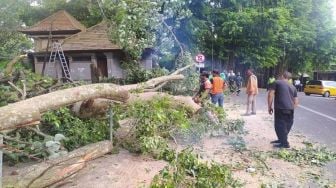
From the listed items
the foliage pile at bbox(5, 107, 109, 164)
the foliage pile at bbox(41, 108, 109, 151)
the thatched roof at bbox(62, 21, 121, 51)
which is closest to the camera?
the foliage pile at bbox(5, 107, 109, 164)

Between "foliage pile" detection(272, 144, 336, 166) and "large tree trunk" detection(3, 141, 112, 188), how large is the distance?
160 inches

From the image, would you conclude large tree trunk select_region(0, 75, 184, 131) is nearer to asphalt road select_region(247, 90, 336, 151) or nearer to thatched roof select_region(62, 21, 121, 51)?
asphalt road select_region(247, 90, 336, 151)

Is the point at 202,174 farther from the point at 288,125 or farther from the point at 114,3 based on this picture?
the point at 114,3

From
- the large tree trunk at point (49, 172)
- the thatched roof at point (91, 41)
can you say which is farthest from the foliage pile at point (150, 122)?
the thatched roof at point (91, 41)

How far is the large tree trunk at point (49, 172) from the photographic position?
5.24 meters

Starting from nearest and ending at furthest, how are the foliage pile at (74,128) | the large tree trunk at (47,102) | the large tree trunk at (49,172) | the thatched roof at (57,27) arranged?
the large tree trunk at (47,102) → the large tree trunk at (49,172) → the foliage pile at (74,128) → the thatched roof at (57,27)

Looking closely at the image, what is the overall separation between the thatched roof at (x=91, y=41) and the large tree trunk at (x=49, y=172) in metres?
17.8

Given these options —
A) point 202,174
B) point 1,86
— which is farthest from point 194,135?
point 1,86

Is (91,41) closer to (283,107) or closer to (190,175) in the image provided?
(283,107)

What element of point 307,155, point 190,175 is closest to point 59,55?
point 307,155

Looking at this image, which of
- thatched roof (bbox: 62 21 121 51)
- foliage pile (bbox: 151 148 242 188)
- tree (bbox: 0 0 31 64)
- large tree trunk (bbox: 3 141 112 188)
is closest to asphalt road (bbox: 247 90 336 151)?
→ foliage pile (bbox: 151 148 242 188)

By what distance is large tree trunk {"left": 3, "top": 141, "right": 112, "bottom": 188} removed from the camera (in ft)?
17.2

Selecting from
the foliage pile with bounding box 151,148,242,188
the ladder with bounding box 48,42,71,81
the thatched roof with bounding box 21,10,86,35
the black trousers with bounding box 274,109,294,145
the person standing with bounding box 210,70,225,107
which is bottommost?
the foliage pile with bounding box 151,148,242,188

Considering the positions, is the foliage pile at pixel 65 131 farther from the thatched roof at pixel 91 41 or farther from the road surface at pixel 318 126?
the thatched roof at pixel 91 41
